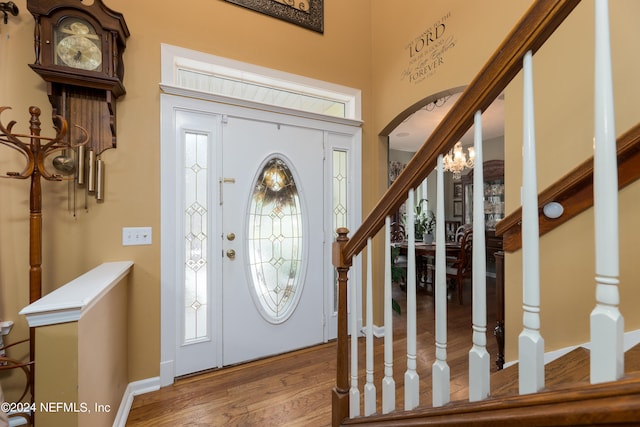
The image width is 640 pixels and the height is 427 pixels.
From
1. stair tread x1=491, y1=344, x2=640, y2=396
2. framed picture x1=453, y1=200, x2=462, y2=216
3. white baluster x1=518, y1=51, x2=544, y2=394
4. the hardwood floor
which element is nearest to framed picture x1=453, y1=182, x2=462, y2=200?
framed picture x1=453, y1=200, x2=462, y2=216

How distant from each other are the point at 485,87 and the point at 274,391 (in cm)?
217

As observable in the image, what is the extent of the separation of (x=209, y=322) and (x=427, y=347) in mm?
1913

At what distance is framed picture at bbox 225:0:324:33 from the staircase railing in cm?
231

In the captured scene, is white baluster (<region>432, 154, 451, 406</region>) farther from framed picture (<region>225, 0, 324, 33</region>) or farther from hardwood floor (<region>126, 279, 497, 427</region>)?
framed picture (<region>225, 0, 324, 33</region>)

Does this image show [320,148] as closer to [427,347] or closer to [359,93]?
[359,93]

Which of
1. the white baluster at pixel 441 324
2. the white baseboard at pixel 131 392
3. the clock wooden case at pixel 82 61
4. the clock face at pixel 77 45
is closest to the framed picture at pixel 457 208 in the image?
the white baluster at pixel 441 324

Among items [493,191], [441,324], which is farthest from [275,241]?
[493,191]

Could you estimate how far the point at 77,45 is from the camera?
1711 mm

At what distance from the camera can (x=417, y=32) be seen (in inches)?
94.0

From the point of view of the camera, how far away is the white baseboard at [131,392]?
1684 mm

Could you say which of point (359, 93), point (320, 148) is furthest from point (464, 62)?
point (320, 148)

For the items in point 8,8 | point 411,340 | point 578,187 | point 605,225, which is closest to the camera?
point 605,225

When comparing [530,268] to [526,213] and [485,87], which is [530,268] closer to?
[526,213]

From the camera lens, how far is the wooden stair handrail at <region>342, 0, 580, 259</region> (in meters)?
0.59
